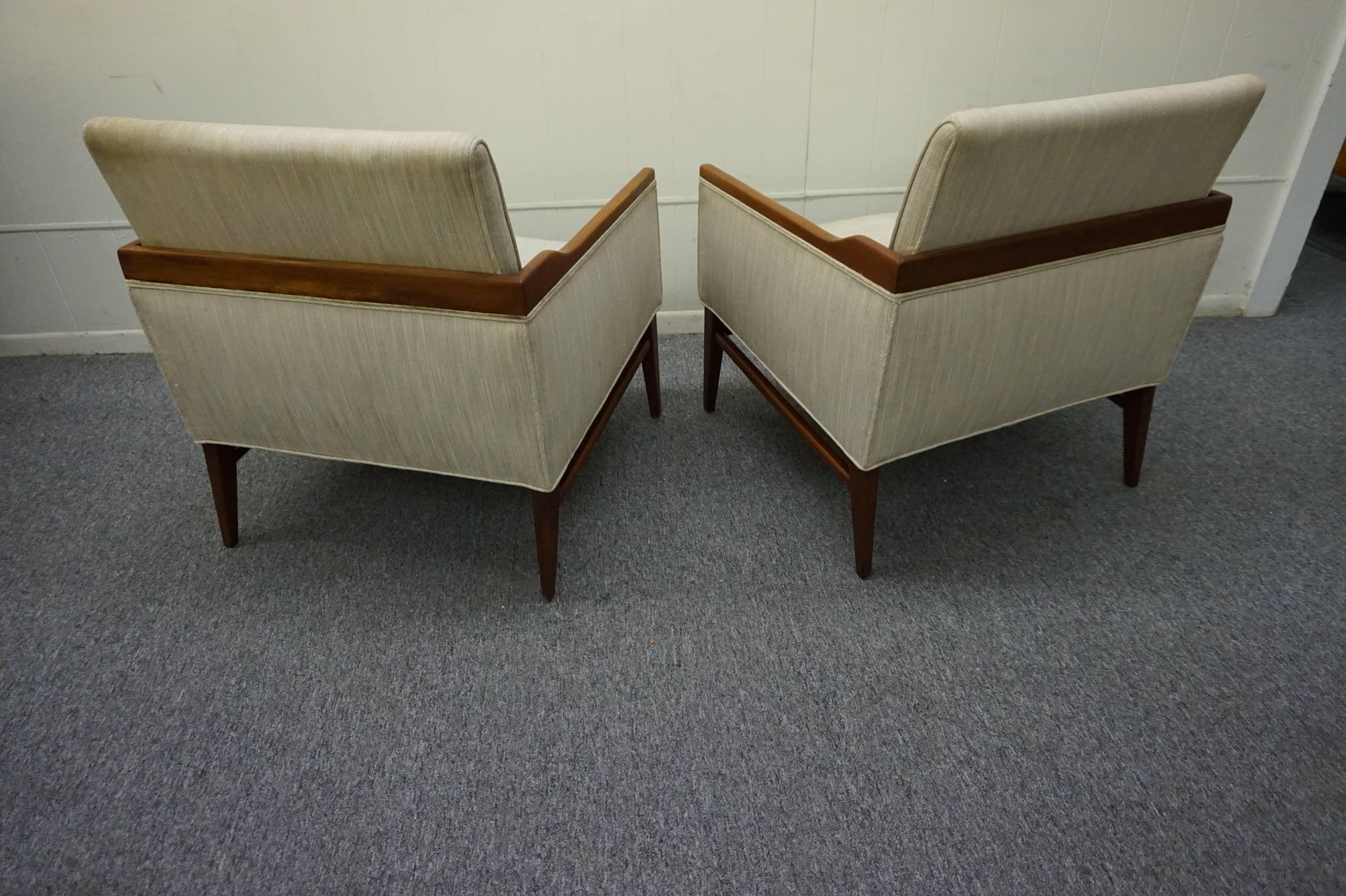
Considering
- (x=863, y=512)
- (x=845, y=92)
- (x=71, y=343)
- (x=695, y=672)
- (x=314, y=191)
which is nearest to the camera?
(x=314, y=191)

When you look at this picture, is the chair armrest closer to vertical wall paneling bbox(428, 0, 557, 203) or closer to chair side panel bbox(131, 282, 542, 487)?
chair side panel bbox(131, 282, 542, 487)

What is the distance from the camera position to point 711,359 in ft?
6.12

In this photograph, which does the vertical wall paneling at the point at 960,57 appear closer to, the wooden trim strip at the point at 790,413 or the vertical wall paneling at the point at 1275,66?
the vertical wall paneling at the point at 1275,66

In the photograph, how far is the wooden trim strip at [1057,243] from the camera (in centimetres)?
109

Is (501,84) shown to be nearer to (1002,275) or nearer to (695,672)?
(1002,275)

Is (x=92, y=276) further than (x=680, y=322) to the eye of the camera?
No

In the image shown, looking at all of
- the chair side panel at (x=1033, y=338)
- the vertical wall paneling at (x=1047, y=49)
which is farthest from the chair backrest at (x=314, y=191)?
the vertical wall paneling at (x=1047, y=49)

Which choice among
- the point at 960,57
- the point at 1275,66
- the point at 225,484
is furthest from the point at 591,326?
the point at 1275,66

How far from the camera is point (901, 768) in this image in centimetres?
108

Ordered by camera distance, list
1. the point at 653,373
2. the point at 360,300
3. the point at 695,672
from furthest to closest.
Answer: the point at 653,373, the point at 695,672, the point at 360,300

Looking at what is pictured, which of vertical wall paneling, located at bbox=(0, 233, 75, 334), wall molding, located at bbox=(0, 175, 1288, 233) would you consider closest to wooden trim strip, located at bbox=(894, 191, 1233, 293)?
wall molding, located at bbox=(0, 175, 1288, 233)

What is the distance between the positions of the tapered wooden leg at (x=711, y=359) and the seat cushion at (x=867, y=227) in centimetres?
34

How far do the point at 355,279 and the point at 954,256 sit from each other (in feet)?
2.89

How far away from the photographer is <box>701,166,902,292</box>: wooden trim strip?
1.10 metres
